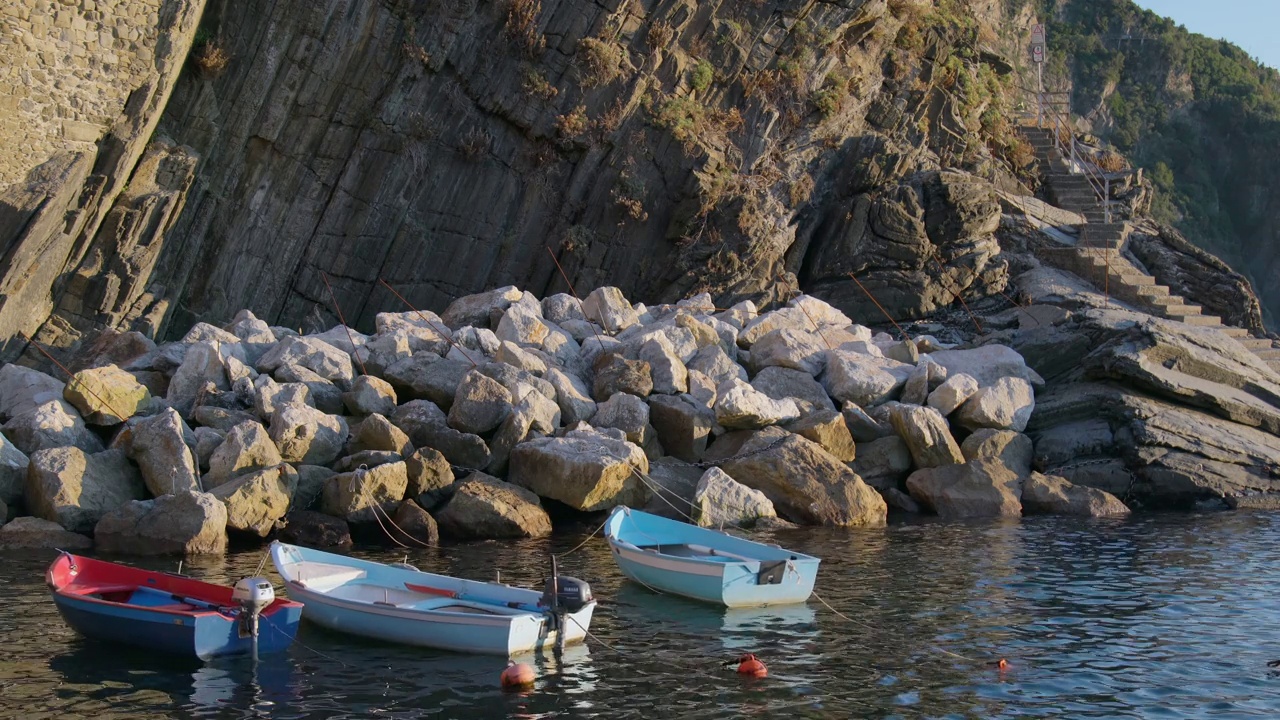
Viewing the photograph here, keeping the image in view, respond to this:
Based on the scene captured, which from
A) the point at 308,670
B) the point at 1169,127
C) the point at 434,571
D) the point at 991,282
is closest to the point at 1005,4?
the point at 1169,127

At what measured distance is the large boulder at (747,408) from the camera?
1862 cm

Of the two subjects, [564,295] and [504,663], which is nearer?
[504,663]

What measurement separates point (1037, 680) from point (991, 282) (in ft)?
56.6

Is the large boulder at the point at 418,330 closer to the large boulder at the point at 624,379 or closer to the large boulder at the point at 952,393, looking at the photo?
the large boulder at the point at 624,379

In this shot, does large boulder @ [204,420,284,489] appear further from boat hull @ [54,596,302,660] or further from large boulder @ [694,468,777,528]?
large boulder @ [694,468,777,528]

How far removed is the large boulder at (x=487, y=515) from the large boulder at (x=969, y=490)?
612 centimetres

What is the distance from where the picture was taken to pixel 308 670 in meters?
10.8

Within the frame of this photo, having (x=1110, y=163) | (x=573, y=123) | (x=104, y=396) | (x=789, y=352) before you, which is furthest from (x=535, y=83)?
(x=1110, y=163)

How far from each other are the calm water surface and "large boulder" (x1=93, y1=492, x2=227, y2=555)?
1.23 feet

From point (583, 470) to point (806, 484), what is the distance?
10.9ft

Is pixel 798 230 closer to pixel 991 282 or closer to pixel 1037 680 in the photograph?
pixel 991 282

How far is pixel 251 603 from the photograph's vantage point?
1097 centimetres

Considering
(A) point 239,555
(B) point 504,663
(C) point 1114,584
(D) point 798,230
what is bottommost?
(A) point 239,555

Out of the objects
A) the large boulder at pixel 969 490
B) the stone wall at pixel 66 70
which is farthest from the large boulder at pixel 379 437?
the stone wall at pixel 66 70
